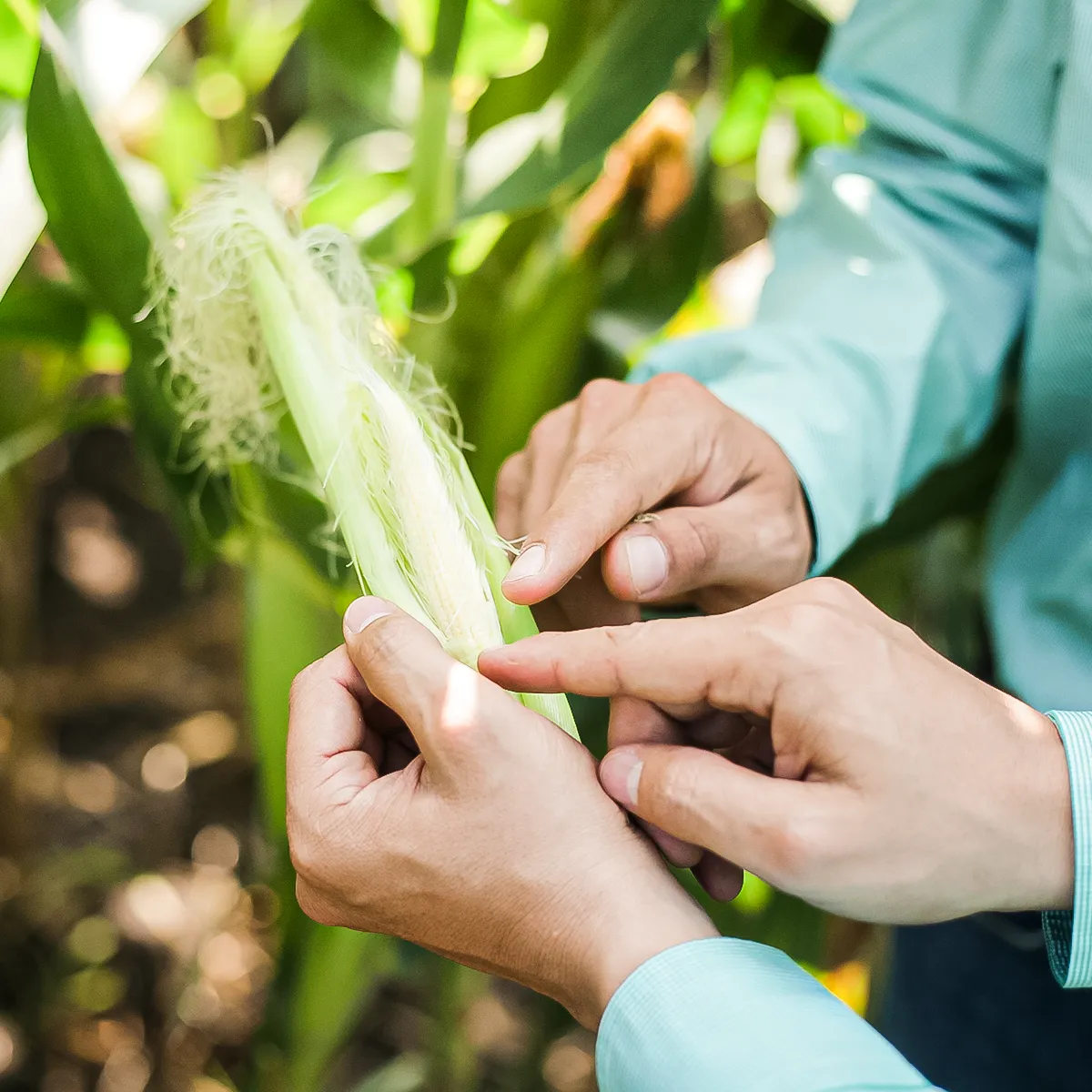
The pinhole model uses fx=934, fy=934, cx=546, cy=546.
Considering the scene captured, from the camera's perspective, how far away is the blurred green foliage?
50cm

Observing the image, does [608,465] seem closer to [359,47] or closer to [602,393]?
[602,393]

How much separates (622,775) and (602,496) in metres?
0.11

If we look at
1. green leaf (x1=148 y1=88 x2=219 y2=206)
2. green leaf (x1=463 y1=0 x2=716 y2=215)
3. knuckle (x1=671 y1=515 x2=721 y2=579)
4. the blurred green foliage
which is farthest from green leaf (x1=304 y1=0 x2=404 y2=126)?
knuckle (x1=671 y1=515 x2=721 y2=579)

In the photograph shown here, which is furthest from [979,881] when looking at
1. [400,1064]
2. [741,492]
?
[400,1064]

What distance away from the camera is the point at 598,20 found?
24.1 inches

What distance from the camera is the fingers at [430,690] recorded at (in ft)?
1.07

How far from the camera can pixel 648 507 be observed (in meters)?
0.43

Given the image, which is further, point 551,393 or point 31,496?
point 31,496

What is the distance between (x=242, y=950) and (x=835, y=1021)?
89 centimetres

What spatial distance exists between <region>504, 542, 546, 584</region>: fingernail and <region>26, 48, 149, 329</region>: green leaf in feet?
0.94

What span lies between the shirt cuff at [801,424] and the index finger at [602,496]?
0.07 metres

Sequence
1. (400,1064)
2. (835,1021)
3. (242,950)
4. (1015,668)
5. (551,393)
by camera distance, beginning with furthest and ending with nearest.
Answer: (242,950) → (400,1064) → (551,393) → (1015,668) → (835,1021)

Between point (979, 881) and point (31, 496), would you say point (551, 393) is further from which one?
point (31, 496)

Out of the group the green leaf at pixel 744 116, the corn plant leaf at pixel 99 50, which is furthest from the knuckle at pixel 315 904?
the green leaf at pixel 744 116
